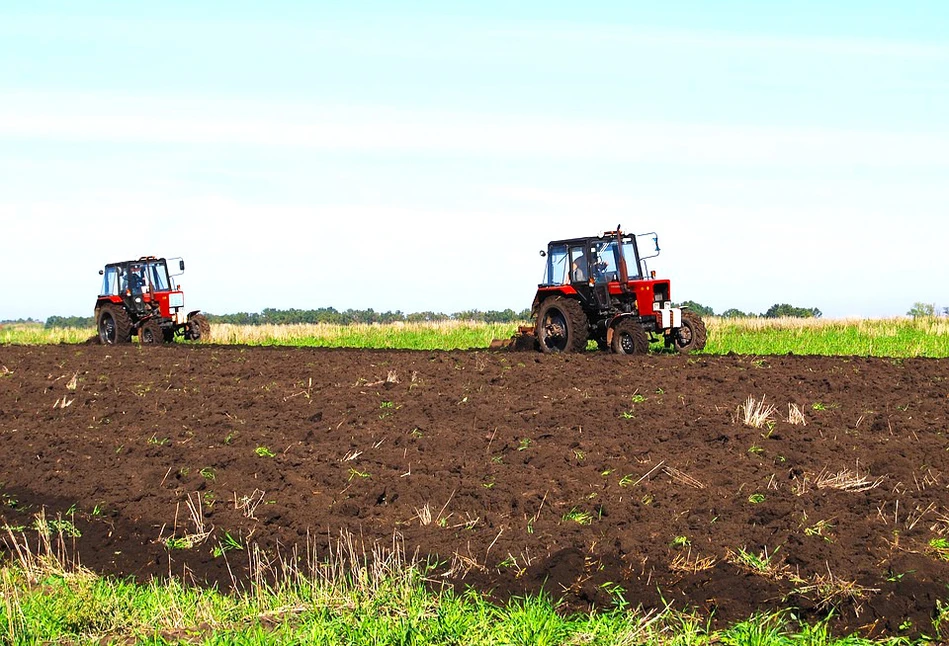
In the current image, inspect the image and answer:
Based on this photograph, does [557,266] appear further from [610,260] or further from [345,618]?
[345,618]

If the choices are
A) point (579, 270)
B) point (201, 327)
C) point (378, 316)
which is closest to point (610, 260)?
point (579, 270)

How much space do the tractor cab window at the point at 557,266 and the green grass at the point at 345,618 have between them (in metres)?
13.9

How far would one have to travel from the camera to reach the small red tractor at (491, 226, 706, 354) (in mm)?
20250

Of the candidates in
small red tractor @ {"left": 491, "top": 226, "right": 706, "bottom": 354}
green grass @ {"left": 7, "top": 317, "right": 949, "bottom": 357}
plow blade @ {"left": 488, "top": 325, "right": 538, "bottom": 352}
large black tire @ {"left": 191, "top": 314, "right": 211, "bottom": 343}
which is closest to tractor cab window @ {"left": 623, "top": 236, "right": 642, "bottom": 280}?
small red tractor @ {"left": 491, "top": 226, "right": 706, "bottom": 354}

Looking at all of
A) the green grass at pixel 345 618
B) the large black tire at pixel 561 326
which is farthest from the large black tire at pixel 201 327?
the green grass at pixel 345 618

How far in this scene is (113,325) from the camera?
1145 inches

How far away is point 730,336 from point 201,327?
14426 millimetres

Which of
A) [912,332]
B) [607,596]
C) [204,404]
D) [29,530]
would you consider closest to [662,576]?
[607,596]

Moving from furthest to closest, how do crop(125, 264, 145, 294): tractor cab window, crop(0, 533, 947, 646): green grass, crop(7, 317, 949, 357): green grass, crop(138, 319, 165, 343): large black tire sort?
crop(125, 264, 145, 294): tractor cab window, crop(138, 319, 165, 343): large black tire, crop(7, 317, 949, 357): green grass, crop(0, 533, 947, 646): green grass

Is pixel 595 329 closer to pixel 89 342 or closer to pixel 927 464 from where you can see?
pixel 927 464

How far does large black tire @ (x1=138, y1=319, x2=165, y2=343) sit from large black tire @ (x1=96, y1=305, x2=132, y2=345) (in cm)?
34

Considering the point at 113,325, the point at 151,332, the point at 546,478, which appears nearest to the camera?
the point at 546,478

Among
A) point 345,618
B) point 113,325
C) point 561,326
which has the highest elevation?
point 113,325

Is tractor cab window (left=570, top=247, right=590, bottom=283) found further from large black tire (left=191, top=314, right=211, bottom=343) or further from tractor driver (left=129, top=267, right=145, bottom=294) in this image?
tractor driver (left=129, top=267, right=145, bottom=294)
